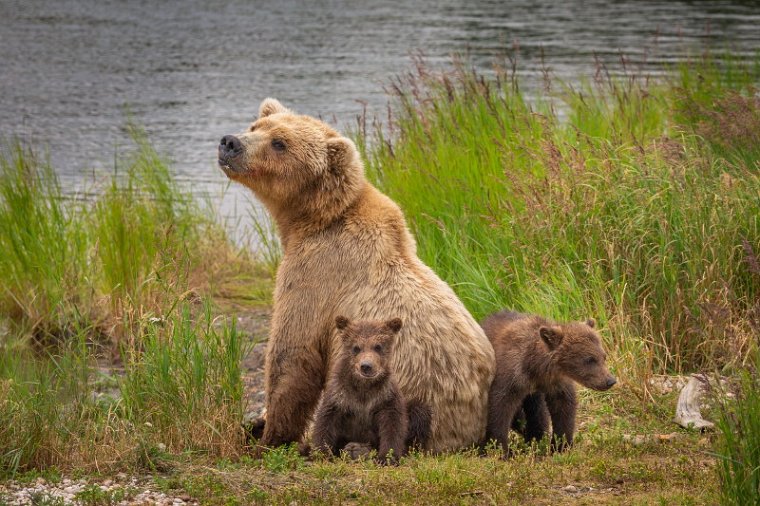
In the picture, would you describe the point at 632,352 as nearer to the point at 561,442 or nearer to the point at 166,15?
the point at 561,442

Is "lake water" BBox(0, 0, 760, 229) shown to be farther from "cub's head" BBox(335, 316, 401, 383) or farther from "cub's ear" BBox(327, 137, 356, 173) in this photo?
"cub's head" BBox(335, 316, 401, 383)

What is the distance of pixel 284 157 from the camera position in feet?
22.9

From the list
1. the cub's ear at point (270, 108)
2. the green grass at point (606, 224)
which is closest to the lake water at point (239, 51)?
the green grass at point (606, 224)

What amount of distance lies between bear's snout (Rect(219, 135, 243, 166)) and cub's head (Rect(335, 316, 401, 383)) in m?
1.27

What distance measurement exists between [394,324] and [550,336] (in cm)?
91

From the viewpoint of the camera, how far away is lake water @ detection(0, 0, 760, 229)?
59.9ft

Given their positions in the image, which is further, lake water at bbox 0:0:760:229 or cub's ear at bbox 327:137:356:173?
lake water at bbox 0:0:760:229

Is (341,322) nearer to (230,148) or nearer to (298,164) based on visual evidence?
(298,164)

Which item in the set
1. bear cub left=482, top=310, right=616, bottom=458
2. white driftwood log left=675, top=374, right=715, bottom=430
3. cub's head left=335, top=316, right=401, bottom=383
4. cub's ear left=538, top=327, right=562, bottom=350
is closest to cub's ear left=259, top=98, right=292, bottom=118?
cub's head left=335, top=316, right=401, bottom=383

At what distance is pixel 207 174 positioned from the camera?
15797 millimetres

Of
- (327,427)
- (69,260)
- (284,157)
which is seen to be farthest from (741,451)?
(69,260)

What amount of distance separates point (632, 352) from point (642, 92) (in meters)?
4.87

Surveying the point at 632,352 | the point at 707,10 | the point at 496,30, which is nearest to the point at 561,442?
the point at 632,352

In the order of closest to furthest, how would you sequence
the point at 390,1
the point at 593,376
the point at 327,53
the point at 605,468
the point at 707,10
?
the point at 605,468
the point at 593,376
the point at 327,53
the point at 707,10
the point at 390,1
